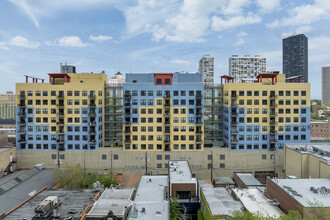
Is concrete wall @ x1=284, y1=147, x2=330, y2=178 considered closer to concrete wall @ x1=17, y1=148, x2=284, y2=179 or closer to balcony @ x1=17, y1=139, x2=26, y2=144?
concrete wall @ x1=17, y1=148, x2=284, y2=179

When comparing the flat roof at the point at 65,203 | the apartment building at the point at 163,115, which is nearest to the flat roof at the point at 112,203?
the flat roof at the point at 65,203

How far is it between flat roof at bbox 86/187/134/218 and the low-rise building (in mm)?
38841

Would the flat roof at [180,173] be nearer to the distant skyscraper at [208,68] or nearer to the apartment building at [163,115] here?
the apartment building at [163,115]

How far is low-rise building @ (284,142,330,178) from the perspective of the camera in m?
46.1

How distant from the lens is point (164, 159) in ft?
244

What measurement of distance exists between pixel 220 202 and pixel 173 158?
3887 cm

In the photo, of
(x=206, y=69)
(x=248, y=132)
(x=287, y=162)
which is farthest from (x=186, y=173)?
(x=206, y=69)

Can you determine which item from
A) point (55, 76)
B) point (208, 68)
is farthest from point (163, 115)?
point (208, 68)

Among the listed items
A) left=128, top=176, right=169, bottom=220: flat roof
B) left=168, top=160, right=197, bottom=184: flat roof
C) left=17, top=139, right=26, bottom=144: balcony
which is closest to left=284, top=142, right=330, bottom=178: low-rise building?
left=168, top=160, right=197, bottom=184: flat roof

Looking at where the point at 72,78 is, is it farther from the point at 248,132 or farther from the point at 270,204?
the point at 270,204

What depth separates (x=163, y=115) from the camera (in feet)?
245

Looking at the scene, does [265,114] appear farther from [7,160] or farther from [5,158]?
[7,160]

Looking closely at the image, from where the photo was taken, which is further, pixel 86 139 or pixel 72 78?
pixel 72 78

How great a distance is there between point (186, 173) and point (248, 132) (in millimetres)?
34193
